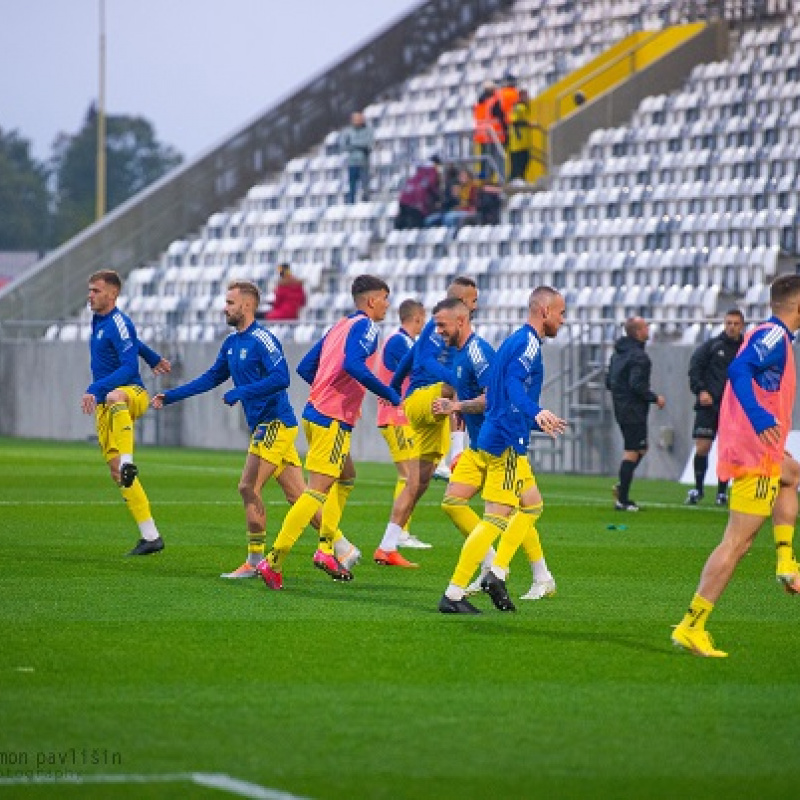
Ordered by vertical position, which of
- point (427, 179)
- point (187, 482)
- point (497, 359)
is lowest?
point (187, 482)

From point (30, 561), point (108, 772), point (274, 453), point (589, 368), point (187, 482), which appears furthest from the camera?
point (589, 368)

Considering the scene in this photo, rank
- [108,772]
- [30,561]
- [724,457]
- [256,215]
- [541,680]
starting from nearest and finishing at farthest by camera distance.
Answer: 1. [108,772]
2. [541,680]
3. [724,457]
4. [30,561]
5. [256,215]

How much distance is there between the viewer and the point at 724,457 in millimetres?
11000

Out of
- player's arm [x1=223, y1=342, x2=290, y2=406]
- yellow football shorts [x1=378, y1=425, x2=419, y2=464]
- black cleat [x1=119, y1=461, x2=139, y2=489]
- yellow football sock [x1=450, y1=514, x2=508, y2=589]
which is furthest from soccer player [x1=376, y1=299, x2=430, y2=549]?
yellow football sock [x1=450, y1=514, x2=508, y2=589]

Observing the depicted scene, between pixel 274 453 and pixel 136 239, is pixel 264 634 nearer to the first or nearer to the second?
pixel 274 453

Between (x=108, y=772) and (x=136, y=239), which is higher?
(x=136, y=239)

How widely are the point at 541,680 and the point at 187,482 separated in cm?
1686

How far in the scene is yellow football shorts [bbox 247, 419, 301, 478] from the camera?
48.6ft

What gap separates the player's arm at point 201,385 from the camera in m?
14.9

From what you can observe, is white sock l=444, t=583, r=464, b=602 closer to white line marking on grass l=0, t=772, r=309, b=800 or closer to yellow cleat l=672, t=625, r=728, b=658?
yellow cleat l=672, t=625, r=728, b=658

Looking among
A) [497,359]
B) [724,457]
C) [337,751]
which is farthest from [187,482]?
[337,751]

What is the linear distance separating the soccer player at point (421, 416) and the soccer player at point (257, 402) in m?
1.38

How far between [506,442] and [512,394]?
39cm

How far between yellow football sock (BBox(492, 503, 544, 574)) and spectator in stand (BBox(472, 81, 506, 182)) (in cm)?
2621
